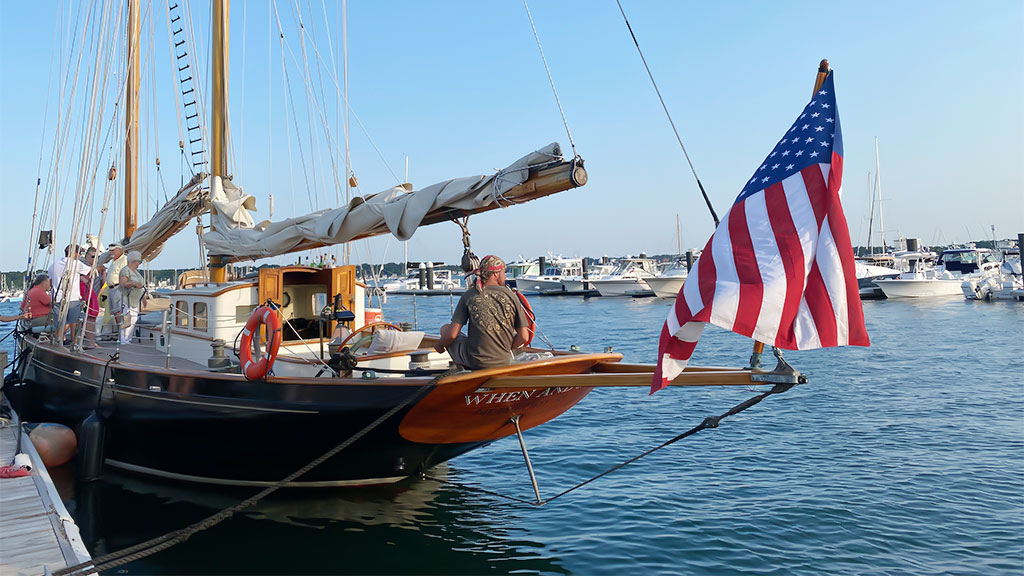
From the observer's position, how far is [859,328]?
183 inches

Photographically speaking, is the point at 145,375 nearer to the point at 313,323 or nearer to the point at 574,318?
the point at 313,323

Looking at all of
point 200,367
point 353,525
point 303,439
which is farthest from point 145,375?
point 353,525

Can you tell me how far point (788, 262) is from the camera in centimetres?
475

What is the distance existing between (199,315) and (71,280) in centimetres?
349

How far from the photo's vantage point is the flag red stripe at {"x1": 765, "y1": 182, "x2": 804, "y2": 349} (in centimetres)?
470

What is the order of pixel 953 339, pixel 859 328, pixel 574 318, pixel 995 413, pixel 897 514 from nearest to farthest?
pixel 859 328 → pixel 897 514 → pixel 995 413 → pixel 953 339 → pixel 574 318

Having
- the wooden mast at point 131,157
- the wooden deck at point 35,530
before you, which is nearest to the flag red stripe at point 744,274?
the wooden deck at point 35,530

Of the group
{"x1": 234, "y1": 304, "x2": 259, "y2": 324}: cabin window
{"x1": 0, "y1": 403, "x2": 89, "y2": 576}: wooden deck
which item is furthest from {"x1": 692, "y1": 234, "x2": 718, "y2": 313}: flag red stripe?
{"x1": 234, "y1": 304, "x2": 259, "y2": 324}: cabin window

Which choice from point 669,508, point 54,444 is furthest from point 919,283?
point 54,444

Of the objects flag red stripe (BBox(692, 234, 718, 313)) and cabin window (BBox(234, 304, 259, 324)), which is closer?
flag red stripe (BBox(692, 234, 718, 313))

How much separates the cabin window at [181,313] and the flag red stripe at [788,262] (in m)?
8.13

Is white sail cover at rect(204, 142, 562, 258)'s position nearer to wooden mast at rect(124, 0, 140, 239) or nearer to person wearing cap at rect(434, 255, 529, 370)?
person wearing cap at rect(434, 255, 529, 370)

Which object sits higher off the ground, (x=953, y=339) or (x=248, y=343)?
(x=248, y=343)

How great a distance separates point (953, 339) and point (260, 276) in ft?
88.7
